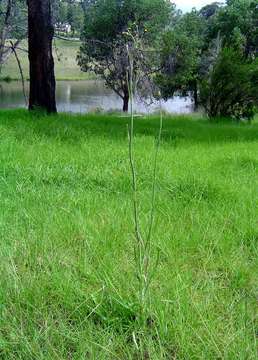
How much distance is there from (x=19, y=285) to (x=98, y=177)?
2054 mm

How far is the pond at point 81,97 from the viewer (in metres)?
25.3

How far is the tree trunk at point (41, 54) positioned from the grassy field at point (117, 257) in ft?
10.4

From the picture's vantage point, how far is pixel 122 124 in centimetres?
726

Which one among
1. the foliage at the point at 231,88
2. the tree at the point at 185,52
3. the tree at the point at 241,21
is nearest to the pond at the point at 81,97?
the tree at the point at 185,52

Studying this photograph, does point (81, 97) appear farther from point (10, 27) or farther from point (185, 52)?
point (10, 27)

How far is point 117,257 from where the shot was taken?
2.44m

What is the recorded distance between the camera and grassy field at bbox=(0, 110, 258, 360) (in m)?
1.78

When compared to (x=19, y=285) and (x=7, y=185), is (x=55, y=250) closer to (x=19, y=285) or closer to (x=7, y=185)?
(x=19, y=285)

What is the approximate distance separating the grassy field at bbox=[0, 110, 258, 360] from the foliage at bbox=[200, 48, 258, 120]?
5.40 m

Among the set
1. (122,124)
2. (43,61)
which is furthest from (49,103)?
(122,124)

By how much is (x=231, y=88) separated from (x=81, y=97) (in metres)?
23.4

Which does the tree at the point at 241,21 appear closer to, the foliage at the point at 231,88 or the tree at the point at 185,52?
the tree at the point at 185,52

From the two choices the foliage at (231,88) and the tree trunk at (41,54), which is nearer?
the tree trunk at (41,54)

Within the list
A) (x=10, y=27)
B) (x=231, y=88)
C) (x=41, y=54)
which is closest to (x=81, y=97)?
(x=10, y=27)
